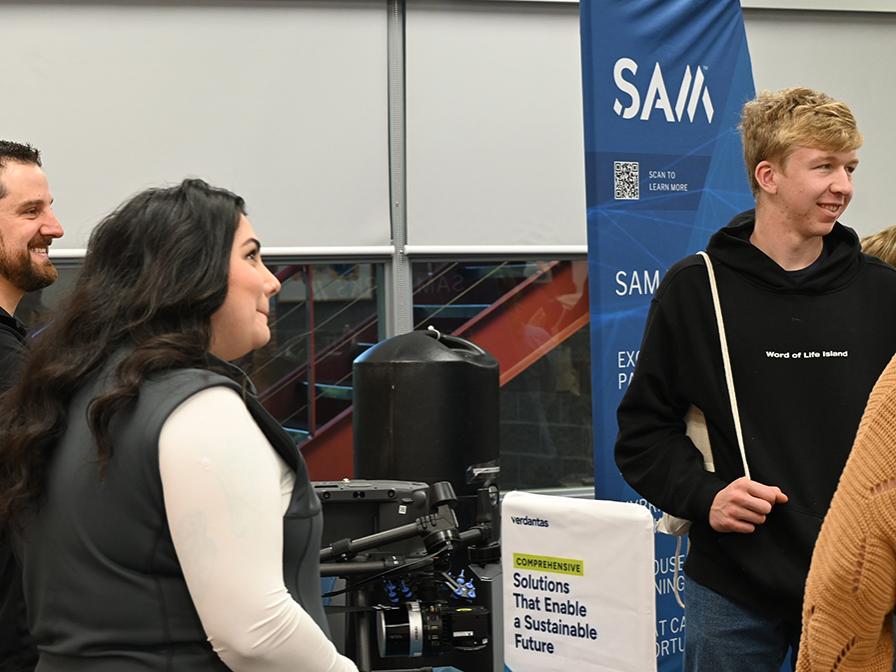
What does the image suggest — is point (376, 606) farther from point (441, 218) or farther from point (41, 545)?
point (441, 218)

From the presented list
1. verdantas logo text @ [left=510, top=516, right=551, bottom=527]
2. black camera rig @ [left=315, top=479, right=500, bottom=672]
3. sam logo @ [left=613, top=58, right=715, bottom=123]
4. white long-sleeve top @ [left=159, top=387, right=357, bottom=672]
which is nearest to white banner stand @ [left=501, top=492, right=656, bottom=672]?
verdantas logo text @ [left=510, top=516, right=551, bottom=527]

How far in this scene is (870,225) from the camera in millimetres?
5609

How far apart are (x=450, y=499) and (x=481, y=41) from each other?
8.68ft

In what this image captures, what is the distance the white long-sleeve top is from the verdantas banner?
2.41 m

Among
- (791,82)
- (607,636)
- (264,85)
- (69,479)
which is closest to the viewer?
(69,479)

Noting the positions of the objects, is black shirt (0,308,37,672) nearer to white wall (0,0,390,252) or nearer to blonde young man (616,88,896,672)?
→ blonde young man (616,88,896,672)

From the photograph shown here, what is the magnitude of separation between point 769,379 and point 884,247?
0.89m

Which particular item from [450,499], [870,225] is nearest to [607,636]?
[450,499]

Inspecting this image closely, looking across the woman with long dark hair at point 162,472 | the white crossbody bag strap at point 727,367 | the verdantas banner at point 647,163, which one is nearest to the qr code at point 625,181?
the verdantas banner at point 647,163

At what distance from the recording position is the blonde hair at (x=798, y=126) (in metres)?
2.38

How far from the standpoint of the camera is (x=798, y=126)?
2.40 metres

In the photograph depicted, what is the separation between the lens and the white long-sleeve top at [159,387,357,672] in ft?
4.64

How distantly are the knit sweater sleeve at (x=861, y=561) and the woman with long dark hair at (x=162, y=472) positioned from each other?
24.7 inches

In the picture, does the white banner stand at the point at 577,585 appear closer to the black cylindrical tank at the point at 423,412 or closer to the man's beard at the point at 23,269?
the black cylindrical tank at the point at 423,412
